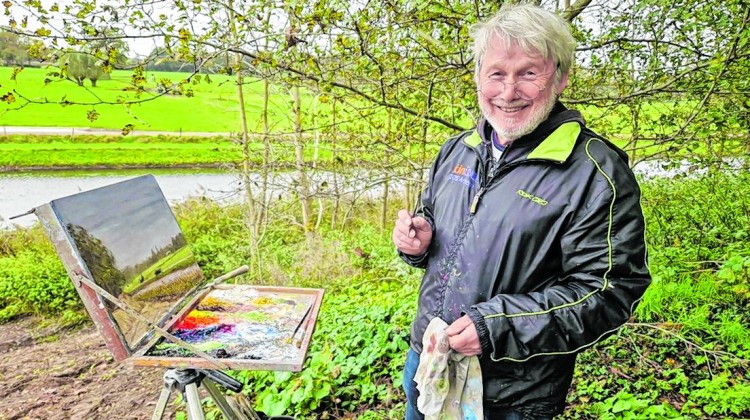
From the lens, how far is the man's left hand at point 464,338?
51.0 inches

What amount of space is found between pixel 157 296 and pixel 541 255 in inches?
59.1

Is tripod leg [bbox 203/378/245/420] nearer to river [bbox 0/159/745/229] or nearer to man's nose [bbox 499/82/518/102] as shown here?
man's nose [bbox 499/82/518/102]

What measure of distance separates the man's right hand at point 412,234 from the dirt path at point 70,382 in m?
2.73

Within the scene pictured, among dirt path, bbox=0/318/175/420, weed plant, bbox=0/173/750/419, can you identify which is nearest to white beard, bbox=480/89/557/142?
weed plant, bbox=0/173/750/419

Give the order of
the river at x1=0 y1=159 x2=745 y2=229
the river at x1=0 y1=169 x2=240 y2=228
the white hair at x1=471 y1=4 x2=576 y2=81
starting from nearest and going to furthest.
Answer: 1. the white hair at x1=471 y1=4 x2=576 y2=81
2. the river at x1=0 y1=159 x2=745 y2=229
3. the river at x1=0 y1=169 x2=240 y2=228

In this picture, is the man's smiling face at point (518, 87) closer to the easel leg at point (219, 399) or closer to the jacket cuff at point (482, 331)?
the jacket cuff at point (482, 331)

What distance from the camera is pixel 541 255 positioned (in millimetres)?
1320

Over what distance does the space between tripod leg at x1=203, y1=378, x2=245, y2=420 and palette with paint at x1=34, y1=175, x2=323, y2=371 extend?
0.17 meters

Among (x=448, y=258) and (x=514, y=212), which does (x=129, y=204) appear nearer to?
(x=448, y=258)

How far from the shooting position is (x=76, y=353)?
205 inches

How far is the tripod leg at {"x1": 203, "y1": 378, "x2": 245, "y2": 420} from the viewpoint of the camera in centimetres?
177

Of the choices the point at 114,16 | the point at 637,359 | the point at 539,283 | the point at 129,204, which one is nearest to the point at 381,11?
the point at 114,16

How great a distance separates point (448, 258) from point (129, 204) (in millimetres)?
1336

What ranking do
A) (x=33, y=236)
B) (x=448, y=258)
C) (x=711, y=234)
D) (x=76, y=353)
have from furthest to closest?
(x=33, y=236), (x=76, y=353), (x=711, y=234), (x=448, y=258)
